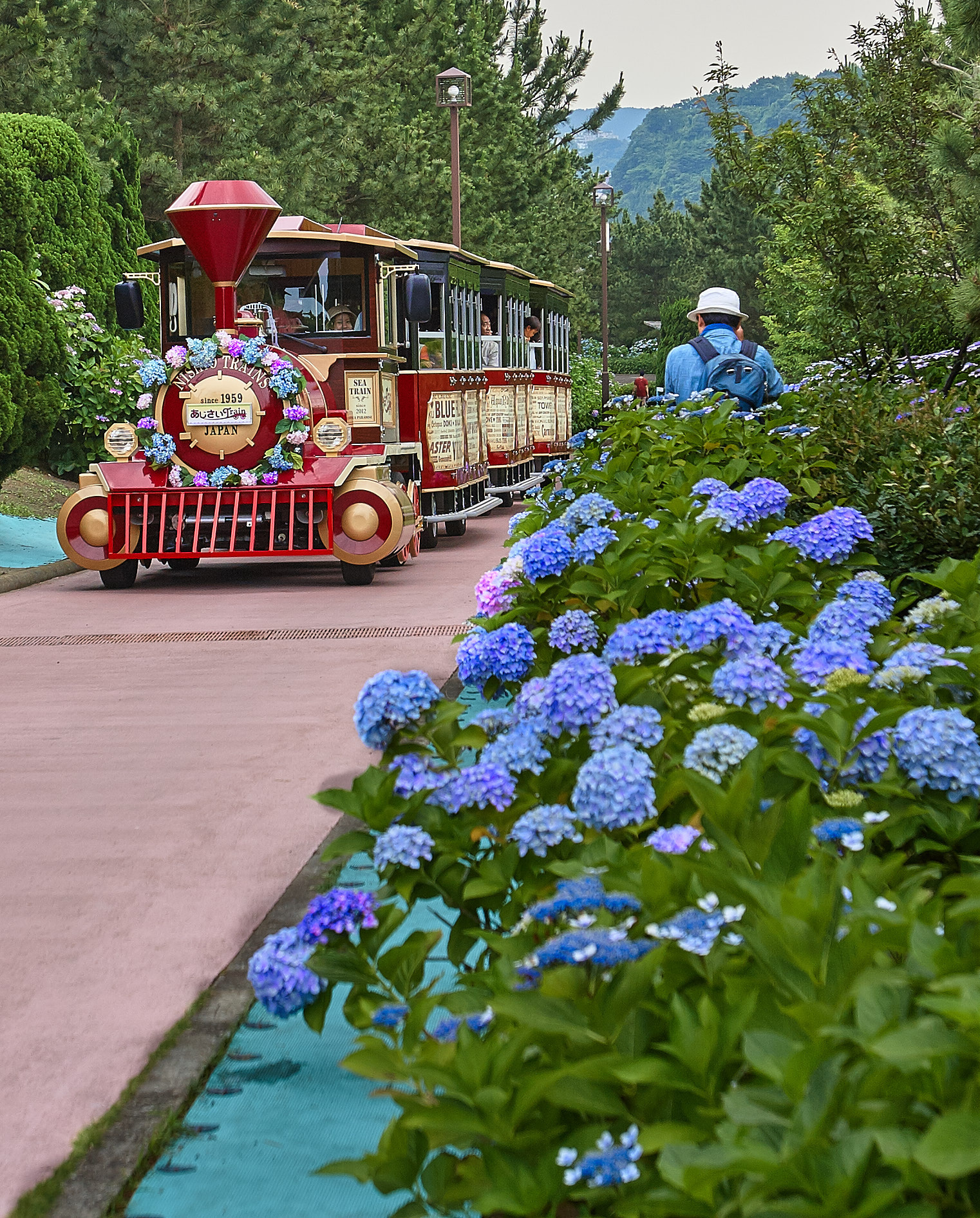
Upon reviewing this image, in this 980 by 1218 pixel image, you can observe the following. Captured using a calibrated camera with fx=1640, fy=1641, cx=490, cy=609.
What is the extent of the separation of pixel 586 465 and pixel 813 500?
1485 mm

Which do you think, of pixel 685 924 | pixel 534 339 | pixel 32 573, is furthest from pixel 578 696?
pixel 534 339

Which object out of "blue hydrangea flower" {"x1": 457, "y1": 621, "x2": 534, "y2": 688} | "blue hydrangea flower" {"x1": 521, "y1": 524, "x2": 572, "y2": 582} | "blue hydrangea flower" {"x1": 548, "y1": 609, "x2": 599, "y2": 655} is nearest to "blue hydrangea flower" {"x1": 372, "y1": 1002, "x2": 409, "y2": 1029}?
"blue hydrangea flower" {"x1": 457, "y1": 621, "x2": 534, "y2": 688}

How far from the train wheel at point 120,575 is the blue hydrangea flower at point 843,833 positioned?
11959 mm

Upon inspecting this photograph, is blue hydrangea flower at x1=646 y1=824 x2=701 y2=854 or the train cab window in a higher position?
the train cab window

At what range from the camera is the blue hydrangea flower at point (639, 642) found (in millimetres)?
3342

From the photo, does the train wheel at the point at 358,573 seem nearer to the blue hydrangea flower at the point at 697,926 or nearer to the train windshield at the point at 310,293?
the train windshield at the point at 310,293

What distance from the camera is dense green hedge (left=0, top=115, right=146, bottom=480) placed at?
1541cm

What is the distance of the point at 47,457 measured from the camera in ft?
71.5

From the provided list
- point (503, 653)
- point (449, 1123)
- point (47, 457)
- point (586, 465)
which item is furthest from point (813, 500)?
point (47, 457)


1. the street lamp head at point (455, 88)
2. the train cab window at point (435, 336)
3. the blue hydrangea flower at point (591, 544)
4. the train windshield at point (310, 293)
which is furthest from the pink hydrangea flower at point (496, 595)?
the street lamp head at point (455, 88)

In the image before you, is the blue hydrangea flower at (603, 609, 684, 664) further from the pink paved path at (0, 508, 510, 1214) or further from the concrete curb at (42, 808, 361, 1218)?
the pink paved path at (0, 508, 510, 1214)

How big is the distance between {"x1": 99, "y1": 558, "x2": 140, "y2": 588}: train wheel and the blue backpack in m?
5.83

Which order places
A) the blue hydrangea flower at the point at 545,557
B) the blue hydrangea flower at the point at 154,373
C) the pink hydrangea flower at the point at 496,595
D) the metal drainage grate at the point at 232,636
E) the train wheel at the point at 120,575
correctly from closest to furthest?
the blue hydrangea flower at the point at 545,557 < the pink hydrangea flower at the point at 496,595 < the metal drainage grate at the point at 232,636 < the blue hydrangea flower at the point at 154,373 < the train wheel at the point at 120,575

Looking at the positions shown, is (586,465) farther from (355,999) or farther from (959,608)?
(355,999)
